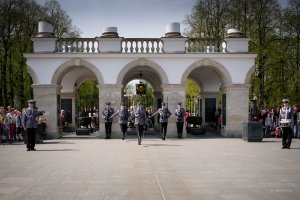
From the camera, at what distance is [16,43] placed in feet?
119

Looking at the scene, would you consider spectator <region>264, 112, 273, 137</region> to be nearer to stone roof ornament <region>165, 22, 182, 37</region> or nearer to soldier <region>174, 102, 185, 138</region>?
soldier <region>174, 102, 185, 138</region>

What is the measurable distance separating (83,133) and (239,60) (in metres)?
9.62

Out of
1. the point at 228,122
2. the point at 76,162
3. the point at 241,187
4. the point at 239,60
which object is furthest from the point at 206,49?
the point at 241,187

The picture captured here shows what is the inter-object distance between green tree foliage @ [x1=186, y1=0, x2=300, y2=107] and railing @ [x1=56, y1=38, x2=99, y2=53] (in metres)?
15.2

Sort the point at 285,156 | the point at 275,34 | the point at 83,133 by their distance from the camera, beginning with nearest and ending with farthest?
the point at 285,156
the point at 83,133
the point at 275,34

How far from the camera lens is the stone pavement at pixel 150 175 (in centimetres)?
795

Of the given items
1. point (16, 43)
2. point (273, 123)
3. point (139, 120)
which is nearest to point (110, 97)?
point (139, 120)

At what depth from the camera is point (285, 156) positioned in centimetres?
1370

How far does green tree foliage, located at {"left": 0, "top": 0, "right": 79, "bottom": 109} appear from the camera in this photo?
35.2 m

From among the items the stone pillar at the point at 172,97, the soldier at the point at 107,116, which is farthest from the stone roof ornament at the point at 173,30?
the soldier at the point at 107,116

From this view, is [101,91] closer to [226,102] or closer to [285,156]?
[226,102]

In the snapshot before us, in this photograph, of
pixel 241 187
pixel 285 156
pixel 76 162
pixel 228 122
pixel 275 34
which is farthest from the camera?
pixel 275 34

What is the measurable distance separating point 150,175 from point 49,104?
557 inches

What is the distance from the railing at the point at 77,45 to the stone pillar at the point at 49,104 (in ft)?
7.14
